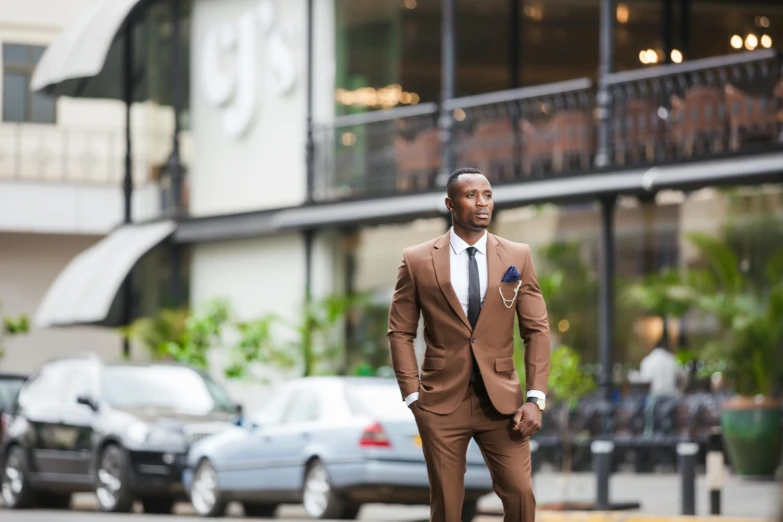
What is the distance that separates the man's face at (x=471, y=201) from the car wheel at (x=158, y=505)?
11.8 metres

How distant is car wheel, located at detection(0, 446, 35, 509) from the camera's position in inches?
752

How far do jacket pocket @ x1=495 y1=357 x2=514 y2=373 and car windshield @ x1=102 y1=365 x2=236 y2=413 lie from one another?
36.7 ft

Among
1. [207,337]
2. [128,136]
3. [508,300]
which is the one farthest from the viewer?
[128,136]

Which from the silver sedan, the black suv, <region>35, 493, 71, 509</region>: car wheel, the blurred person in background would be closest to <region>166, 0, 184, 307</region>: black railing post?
<region>35, 493, 71, 509</region>: car wheel

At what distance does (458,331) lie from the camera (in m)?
7.42

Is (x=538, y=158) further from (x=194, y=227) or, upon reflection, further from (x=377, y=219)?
(x=194, y=227)

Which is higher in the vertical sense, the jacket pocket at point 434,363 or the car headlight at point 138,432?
the jacket pocket at point 434,363

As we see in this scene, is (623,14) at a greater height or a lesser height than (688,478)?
greater

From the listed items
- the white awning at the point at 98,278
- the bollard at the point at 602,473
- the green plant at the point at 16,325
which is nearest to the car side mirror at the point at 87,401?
the bollard at the point at 602,473

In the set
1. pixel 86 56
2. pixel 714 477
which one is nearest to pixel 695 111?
pixel 714 477

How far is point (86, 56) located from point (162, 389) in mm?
9795

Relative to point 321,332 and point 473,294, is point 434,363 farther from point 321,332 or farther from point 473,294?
point 321,332

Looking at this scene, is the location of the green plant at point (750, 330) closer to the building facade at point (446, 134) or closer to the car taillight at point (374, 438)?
the building facade at point (446, 134)

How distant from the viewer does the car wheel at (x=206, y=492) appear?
16.8 m
